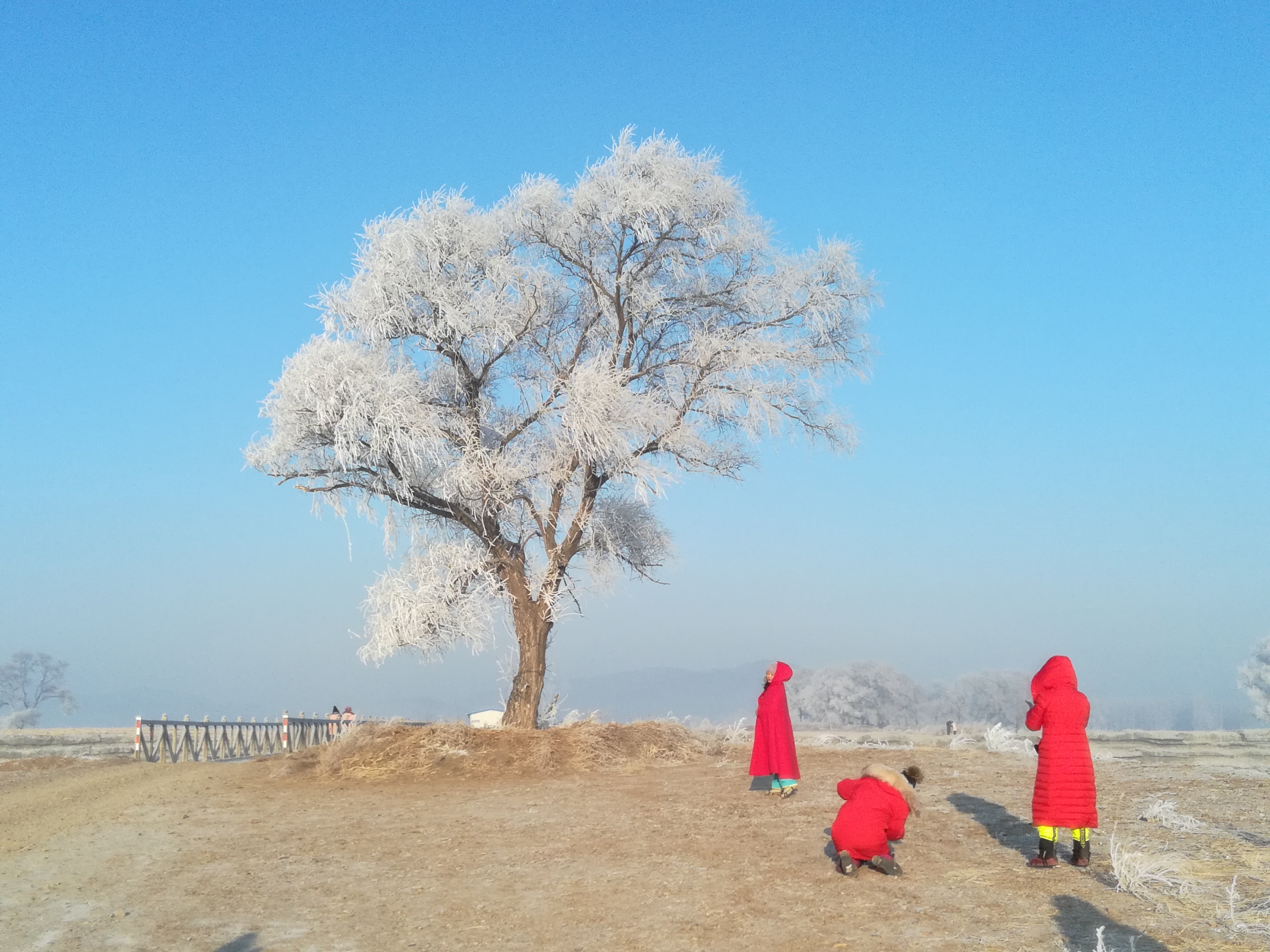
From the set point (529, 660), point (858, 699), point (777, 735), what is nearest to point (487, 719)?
point (529, 660)

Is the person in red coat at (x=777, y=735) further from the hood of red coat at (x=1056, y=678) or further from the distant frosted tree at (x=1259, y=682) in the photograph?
the distant frosted tree at (x=1259, y=682)

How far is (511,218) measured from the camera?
1803 cm

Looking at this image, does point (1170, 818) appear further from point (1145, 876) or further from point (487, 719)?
point (487, 719)

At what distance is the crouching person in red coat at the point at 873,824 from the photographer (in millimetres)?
8336

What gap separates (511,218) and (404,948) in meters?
13.4

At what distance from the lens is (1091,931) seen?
21.6 feet

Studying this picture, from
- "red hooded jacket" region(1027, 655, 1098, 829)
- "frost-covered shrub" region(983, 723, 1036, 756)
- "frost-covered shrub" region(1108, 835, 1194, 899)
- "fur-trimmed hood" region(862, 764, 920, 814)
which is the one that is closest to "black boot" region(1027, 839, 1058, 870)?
"red hooded jacket" region(1027, 655, 1098, 829)

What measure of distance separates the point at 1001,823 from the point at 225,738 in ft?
72.2

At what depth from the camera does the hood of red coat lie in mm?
8477

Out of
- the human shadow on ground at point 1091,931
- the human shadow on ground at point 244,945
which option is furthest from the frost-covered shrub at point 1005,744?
the human shadow on ground at point 244,945

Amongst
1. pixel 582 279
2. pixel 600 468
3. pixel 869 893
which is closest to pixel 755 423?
pixel 600 468

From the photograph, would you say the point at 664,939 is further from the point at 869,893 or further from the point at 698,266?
the point at 698,266

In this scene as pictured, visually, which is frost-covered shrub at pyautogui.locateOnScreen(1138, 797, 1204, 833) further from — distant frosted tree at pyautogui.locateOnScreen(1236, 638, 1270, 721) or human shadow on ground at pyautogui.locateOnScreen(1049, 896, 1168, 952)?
distant frosted tree at pyautogui.locateOnScreen(1236, 638, 1270, 721)

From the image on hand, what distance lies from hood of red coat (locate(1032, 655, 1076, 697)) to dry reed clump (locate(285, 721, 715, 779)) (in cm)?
838
